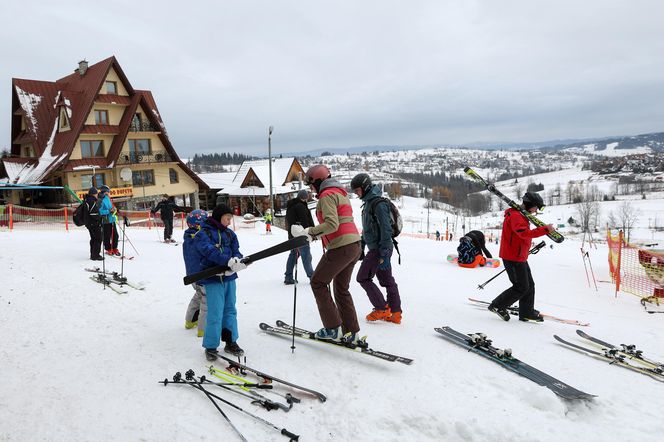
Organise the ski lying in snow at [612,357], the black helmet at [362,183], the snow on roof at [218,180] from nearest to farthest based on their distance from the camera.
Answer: the ski lying in snow at [612,357] < the black helmet at [362,183] < the snow on roof at [218,180]

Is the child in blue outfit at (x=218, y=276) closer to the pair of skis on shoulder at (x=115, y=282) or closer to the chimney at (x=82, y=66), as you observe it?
the pair of skis on shoulder at (x=115, y=282)

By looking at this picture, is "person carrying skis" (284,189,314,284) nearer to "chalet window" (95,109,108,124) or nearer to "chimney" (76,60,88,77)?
"chalet window" (95,109,108,124)

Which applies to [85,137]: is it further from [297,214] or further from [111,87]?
[297,214]

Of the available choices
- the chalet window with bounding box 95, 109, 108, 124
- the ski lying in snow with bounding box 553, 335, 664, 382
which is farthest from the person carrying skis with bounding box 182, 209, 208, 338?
the chalet window with bounding box 95, 109, 108, 124

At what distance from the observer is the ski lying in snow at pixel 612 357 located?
4.08 metres

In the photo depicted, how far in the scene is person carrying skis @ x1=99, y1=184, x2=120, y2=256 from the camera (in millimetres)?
9711

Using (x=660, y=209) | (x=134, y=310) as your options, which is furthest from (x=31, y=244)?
(x=660, y=209)

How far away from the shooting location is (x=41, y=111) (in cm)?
2775

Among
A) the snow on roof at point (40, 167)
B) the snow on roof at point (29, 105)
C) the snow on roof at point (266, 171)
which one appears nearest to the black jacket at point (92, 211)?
the snow on roof at point (40, 167)

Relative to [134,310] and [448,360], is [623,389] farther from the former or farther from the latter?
[134,310]

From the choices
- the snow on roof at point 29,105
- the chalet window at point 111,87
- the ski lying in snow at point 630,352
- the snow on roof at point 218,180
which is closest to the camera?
the ski lying in snow at point 630,352

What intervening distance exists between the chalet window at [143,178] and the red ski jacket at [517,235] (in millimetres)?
29345

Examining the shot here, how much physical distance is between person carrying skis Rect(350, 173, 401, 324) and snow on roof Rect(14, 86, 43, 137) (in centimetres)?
3012

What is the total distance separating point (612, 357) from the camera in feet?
14.5
